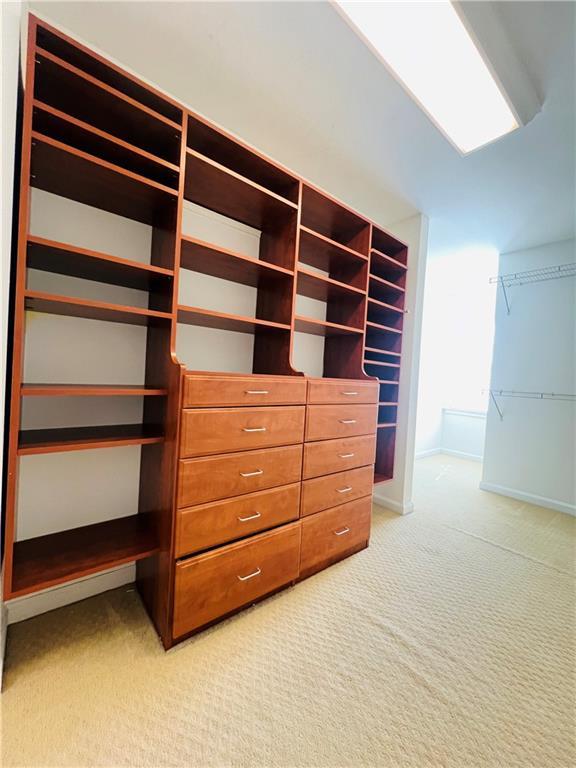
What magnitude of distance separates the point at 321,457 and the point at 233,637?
885mm

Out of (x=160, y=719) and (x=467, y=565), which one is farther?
(x=467, y=565)

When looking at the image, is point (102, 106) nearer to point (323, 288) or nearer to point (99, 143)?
point (99, 143)

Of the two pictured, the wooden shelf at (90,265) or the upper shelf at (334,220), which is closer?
the wooden shelf at (90,265)

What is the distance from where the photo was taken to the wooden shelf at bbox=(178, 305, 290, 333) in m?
1.38

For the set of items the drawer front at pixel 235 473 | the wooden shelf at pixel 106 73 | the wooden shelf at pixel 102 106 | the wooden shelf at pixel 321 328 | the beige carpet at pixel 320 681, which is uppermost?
the wooden shelf at pixel 106 73

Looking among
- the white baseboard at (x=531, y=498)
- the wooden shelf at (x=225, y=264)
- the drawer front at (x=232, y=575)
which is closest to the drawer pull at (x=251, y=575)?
the drawer front at (x=232, y=575)

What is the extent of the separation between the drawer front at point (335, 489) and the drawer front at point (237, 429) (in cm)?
31

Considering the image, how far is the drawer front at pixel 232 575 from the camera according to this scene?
1189 millimetres

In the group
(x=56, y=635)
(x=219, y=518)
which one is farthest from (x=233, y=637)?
(x=56, y=635)

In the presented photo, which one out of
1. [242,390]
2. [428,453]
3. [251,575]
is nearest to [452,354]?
[428,453]

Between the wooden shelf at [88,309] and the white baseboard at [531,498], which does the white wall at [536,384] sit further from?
the wooden shelf at [88,309]

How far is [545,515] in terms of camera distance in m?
2.72

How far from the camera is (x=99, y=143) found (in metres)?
1.13

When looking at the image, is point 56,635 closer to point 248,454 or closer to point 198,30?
point 248,454
